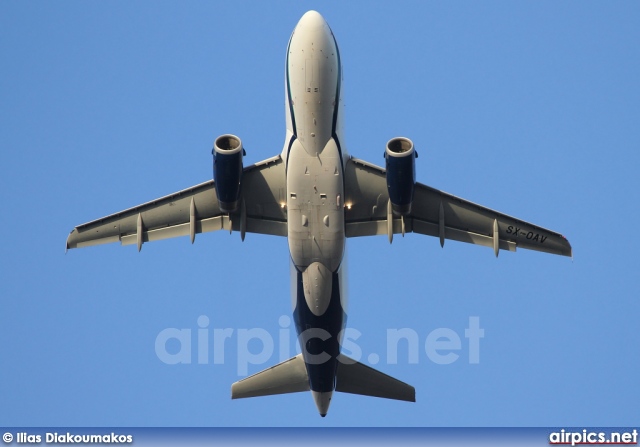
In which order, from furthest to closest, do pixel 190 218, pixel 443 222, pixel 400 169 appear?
1. pixel 443 222
2. pixel 190 218
3. pixel 400 169

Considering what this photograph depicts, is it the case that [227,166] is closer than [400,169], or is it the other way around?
[400,169]

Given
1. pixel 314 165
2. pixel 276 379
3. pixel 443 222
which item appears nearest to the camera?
pixel 314 165

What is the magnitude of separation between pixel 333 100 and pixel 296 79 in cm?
127

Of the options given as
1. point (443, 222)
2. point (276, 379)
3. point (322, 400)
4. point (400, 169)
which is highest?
point (400, 169)

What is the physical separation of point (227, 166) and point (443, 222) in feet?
25.1

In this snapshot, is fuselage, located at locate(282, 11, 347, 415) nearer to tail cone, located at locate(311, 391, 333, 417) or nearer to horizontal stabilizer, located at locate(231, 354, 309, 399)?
horizontal stabilizer, located at locate(231, 354, 309, 399)

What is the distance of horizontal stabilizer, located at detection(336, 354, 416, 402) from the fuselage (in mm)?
4163

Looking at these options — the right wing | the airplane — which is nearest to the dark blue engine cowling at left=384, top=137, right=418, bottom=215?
the airplane

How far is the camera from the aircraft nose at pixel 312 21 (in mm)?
44281

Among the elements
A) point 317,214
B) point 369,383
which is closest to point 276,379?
point 369,383

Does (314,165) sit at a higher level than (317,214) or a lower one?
higher

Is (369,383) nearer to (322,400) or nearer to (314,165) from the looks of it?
(322,400)

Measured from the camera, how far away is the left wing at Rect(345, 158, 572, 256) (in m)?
46.8

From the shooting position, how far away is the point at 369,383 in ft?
163
